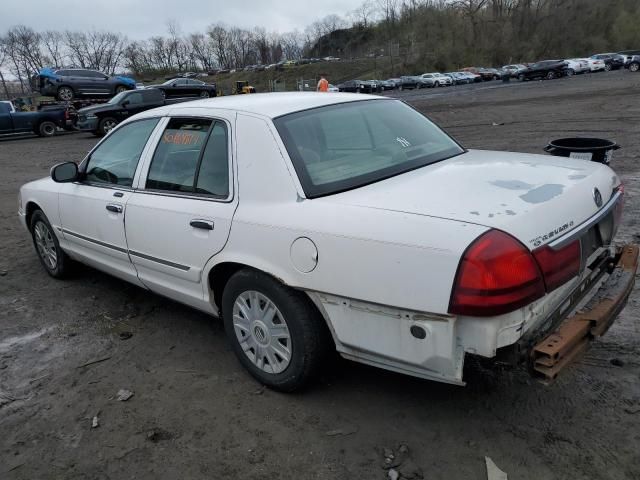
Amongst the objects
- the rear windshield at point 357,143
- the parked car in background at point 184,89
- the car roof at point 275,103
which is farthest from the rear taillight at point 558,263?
the parked car in background at point 184,89

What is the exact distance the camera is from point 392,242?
225cm

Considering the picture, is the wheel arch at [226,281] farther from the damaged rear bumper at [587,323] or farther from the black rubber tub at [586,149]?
the black rubber tub at [586,149]

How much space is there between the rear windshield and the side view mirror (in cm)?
219

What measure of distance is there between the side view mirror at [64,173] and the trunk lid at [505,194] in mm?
2642

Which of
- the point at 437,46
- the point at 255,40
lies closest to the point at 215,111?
the point at 437,46

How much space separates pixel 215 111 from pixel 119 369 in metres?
1.81

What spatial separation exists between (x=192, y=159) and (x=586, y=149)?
10.7ft

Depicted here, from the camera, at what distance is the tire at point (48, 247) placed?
492cm

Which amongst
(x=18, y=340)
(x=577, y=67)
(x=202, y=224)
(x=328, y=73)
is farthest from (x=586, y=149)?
(x=328, y=73)

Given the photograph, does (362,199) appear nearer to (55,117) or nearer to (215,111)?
(215,111)

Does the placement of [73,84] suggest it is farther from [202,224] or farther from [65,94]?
[202,224]

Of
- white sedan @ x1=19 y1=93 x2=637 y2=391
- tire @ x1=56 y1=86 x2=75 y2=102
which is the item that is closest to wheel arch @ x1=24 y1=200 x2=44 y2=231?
white sedan @ x1=19 y1=93 x2=637 y2=391

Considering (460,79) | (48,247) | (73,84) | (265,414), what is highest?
(73,84)

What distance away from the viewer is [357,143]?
325 centimetres
